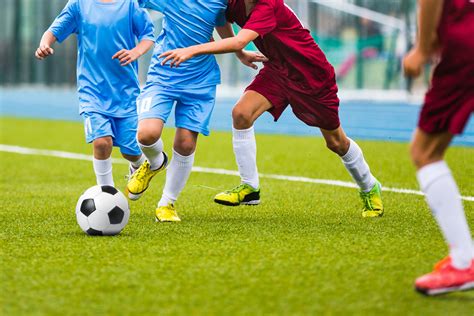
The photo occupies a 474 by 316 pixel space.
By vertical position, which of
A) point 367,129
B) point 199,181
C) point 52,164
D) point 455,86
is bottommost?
point 367,129

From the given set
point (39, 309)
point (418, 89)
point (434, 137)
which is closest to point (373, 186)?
point (434, 137)

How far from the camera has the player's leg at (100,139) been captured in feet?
22.8

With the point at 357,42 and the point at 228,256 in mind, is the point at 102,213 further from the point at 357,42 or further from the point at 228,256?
the point at 357,42

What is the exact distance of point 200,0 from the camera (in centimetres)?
652

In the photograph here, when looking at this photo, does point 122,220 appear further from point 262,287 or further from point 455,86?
point 455,86

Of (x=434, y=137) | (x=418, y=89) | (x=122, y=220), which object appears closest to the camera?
(x=434, y=137)

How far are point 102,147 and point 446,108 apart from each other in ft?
11.1

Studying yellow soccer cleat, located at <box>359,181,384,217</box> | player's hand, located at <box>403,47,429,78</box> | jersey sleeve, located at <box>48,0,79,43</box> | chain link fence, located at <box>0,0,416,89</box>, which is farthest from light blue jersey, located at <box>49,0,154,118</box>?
chain link fence, located at <box>0,0,416,89</box>

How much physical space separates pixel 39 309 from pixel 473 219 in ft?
11.0

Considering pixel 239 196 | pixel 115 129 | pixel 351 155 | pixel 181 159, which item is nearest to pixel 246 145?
pixel 239 196

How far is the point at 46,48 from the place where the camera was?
22.1 ft

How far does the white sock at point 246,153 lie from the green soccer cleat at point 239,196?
0.05 m

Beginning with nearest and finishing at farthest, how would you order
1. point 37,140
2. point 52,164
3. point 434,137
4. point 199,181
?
point 434,137 < point 199,181 < point 52,164 < point 37,140

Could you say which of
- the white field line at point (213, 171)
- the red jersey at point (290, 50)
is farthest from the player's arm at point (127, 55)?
the white field line at point (213, 171)
